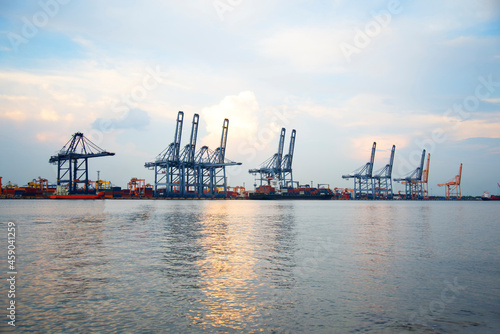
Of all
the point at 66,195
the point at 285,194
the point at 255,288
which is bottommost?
the point at 285,194

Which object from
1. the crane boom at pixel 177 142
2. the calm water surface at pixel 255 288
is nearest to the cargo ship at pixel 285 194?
the crane boom at pixel 177 142

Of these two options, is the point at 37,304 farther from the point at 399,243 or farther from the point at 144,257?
the point at 399,243

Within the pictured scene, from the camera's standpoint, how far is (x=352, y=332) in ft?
24.5

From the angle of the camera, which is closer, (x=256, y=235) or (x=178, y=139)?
(x=256, y=235)

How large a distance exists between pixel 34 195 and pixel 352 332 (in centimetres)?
13580

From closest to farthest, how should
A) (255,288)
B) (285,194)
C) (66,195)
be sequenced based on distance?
(255,288)
(66,195)
(285,194)

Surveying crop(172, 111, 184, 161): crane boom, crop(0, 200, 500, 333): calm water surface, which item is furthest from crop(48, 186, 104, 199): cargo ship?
crop(0, 200, 500, 333): calm water surface

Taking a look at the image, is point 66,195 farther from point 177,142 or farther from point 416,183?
point 416,183

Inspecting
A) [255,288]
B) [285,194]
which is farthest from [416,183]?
A: [255,288]

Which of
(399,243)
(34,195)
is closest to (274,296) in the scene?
(399,243)

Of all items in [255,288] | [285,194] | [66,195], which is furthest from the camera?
[285,194]

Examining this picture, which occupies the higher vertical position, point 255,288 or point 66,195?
point 66,195

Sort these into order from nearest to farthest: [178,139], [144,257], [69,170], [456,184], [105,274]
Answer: [105,274]
[144,257]
[69,170]
[178,139]
[456,184]

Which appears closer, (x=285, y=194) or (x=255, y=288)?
(x=255, y=288)
